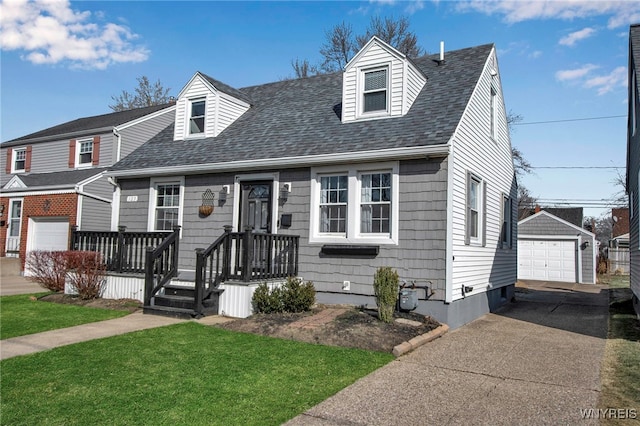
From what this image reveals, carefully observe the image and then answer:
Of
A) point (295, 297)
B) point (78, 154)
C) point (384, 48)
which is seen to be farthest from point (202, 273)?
point (78, 154)

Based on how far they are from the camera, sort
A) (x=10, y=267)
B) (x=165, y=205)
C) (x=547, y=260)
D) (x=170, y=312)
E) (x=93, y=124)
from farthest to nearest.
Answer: (x=547, y=260) < (x=93, y=124) < (x=10, y=267) < (x=165, y=205) < (x=170, y=312)

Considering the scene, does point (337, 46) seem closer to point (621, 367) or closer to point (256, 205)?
point (256, 205)

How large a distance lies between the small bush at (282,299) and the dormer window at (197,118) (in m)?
6.21

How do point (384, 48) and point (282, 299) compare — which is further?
point (384, 48)

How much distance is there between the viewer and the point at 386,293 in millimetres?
7668

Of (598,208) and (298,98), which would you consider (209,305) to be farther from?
(598,208)

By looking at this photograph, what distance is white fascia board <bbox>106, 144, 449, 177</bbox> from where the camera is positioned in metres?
8.52

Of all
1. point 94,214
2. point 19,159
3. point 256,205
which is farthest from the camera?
point 19,159

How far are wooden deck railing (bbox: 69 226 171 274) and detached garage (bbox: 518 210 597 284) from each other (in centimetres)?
1944

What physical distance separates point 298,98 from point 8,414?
420 inches

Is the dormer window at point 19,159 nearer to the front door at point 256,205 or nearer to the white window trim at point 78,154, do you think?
the white window trim at point 78,154

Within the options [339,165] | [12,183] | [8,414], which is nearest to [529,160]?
[339,165]

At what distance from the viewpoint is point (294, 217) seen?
33.1 ft

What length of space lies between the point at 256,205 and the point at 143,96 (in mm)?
26255
